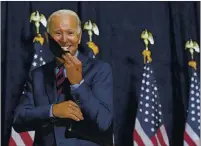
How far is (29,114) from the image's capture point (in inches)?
185

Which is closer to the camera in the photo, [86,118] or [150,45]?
[86,118]

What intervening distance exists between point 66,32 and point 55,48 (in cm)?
19

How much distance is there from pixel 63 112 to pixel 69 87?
0.78 ft

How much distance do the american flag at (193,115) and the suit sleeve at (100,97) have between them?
96 centimetres

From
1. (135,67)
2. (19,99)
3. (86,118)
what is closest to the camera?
(86,118)

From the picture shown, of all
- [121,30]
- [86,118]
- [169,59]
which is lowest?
[86,118]

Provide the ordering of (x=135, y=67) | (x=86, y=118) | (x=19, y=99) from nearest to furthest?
(x=86, y=118) → (x=19, y=99) → (x=135, y=67)

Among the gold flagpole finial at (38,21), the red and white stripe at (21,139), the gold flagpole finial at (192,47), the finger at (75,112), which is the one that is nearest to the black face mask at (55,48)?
the gold flagpole finial at (38,21)

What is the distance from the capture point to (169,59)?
5.51 m

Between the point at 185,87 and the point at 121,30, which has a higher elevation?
the point at 121,30

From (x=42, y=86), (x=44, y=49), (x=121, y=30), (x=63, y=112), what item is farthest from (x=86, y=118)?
(x=121, y=30)

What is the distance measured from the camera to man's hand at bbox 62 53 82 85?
14.9ft

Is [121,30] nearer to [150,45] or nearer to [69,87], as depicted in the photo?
[150,45]

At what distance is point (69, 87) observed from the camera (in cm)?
465
